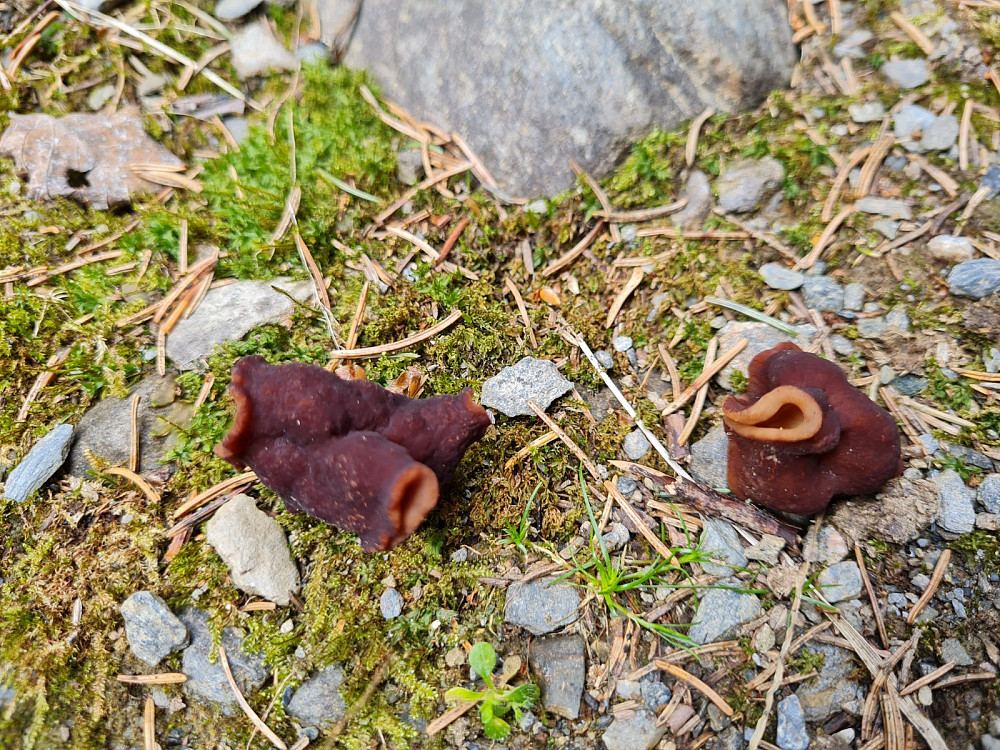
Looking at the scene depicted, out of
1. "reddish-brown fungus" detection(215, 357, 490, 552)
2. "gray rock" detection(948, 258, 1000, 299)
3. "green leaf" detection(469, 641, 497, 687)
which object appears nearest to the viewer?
"reddish-brown fungus" detection(215, 357, 490, 552)

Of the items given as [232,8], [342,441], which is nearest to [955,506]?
[342,441]

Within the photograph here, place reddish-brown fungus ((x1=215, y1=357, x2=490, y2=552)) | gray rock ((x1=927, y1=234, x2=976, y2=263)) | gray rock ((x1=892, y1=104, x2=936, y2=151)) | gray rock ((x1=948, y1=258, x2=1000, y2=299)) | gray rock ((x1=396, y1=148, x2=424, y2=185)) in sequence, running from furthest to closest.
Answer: gray rock ((x1=396, y1=148, x2=424, y2=185))
gray rock ((x1=892, y1=104, x2=936, y2=151))
gray rock ((x1=927, y1=234, x2=976, y2=263))
gray rock ((x1=948, y1=258, x2=1000, y2=299))
reddish-brown fungus ((x1=215, y1=357, x2=490, y2=552))

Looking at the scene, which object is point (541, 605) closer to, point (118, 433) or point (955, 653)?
point (955, 653)

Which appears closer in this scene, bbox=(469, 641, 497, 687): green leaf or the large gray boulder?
bbox=(469, 641, 497, 687): green leaf

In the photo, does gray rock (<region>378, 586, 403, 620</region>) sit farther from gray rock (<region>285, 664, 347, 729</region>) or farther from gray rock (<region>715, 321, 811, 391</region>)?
gray rock (<region>715, 321, 811, 391</region>)

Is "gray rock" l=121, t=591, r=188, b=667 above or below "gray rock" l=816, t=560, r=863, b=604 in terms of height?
above

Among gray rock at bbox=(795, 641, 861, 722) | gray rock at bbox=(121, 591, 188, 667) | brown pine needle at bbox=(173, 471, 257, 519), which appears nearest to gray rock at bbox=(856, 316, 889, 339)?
gray rock at bbox=(795, 641, 861, 722)

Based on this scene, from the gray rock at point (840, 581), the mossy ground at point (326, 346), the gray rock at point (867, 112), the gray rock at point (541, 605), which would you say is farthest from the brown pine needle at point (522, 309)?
the gray rock at point (867, 112)

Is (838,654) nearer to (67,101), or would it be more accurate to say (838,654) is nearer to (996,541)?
(996,541)
